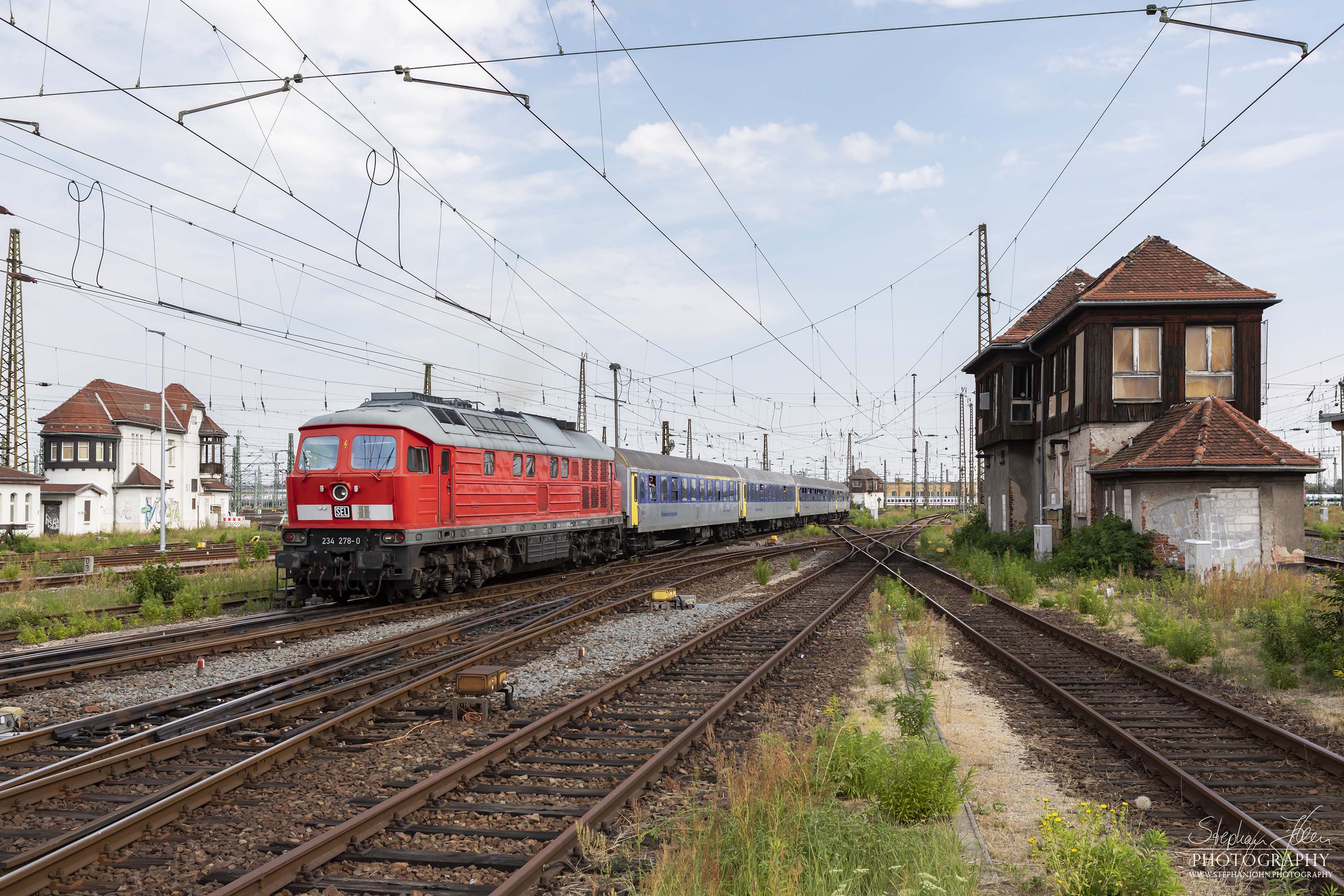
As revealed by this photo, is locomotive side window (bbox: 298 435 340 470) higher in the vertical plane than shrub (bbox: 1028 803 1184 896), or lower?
higher

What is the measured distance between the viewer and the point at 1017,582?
19.2 m

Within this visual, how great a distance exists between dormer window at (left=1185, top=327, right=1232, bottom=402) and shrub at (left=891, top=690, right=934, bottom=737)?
18.1 metres

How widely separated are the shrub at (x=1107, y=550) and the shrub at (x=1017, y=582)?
3.79 feet

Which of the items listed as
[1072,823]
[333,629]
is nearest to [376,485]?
[333,629]

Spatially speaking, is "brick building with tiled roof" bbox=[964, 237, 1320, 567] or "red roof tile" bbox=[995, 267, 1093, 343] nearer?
"brick building with tiled roof" bbox=[964, 237, 1320, 567]

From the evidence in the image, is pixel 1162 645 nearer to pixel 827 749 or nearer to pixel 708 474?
pixel 827 749

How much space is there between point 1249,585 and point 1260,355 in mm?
9179

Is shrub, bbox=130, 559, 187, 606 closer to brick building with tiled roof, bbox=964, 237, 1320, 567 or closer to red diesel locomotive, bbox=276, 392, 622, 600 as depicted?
red diesel locomotive, bbox=276, 392, 622, 600

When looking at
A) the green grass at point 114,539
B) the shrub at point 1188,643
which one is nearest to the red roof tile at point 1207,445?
the shrub at point 1188,643

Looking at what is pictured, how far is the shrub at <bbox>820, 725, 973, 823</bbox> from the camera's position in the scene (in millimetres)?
6316

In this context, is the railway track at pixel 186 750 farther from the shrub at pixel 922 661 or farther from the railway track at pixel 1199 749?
the railway track at pixel 1199 749

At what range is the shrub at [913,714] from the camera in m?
8.14

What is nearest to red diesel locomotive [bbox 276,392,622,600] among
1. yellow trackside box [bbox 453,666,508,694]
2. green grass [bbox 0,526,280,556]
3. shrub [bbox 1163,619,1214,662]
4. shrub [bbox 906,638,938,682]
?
yellow trackside box [bbox 453,666,508,694]

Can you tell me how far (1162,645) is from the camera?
13.5 m
